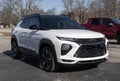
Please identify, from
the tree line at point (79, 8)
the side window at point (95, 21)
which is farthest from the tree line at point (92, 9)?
the side window at point (95, 21)

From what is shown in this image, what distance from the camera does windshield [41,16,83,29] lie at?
9.37m

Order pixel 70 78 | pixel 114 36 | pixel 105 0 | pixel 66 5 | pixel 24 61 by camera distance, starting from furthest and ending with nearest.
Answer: pixel 66 5 → pixel 105 0 → pixel 114 36 → pixel 24 61 → pixel 70 78

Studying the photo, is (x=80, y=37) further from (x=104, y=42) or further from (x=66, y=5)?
(x=66, y=5)

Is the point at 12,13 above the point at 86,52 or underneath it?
underneath

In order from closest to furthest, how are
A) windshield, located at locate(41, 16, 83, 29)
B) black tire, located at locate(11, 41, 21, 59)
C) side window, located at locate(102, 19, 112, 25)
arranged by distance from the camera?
windshield, located at locate(41, 16, 83, 29), black tire, located at locate(11, 41, 21, 59), side window, located at locate(102, 19, 112, 25)

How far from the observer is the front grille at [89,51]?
803 centimetres

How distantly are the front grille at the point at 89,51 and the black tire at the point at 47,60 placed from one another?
2.57ft

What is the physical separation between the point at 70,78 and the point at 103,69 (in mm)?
1658

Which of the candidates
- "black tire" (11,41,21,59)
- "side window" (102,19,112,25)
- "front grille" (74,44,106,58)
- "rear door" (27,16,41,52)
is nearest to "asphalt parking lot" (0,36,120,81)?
"front grille" (74,44,106,58)

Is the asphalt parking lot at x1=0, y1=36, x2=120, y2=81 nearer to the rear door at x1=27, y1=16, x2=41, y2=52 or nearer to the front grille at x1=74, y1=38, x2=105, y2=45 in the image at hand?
the rear door at x1=27, y1=16, x2=41, y2=52

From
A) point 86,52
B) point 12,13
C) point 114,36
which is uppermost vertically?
point 86,52

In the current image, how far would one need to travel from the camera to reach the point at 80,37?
26.4 ft

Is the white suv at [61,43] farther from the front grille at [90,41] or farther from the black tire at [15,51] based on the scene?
the black tire at [15,51]

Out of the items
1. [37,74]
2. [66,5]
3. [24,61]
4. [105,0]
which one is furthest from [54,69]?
[66,5]
